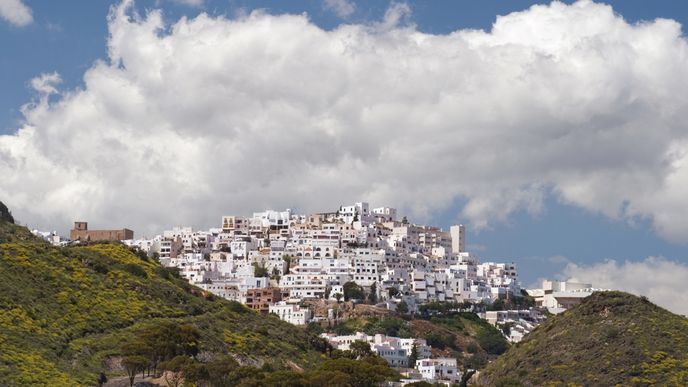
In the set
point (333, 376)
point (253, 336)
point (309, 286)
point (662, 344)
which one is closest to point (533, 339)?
point (662, 344)

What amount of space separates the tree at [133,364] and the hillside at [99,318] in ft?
6.22

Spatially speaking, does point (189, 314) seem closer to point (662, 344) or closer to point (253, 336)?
point (253, 336)

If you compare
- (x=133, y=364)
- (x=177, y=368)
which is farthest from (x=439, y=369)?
(x=133, y=364)

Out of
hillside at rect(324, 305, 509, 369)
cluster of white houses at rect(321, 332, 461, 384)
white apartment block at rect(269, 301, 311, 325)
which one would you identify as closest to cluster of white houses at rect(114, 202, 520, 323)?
white apartment block at rect(269, 301, 311, 325)

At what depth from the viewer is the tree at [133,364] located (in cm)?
7075

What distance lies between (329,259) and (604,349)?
7964cm

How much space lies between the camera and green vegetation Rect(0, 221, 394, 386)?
234ft

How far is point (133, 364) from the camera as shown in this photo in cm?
7075

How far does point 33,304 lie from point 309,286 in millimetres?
75219

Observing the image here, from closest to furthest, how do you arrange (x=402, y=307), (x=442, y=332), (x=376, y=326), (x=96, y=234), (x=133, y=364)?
(x=133, y=364) → (x=376, y=326) → (x=442, y=332) → (x=402, y=307) → (x=96, y=234)

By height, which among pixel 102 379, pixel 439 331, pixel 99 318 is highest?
pixel 439 331

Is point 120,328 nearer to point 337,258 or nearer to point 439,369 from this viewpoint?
point 439,369

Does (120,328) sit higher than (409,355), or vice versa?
(409,355)

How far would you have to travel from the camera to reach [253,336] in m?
93.5
